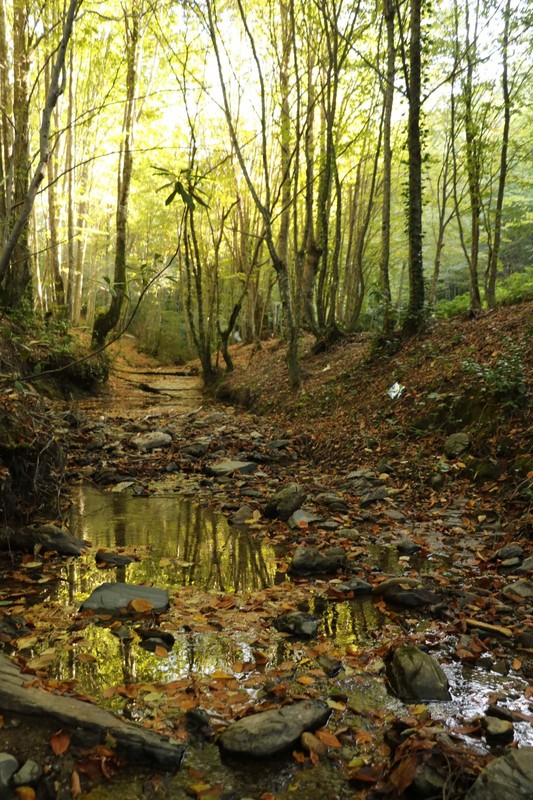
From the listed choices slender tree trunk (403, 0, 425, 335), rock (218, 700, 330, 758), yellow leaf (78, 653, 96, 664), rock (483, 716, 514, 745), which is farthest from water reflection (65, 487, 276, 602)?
slender tree trunk (403, 0, 425, 335)

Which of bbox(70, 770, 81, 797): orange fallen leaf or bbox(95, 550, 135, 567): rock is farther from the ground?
bbox(70, 770, 81, 797): orange fallen leaf

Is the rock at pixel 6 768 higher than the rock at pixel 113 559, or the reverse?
the rock at pixel 6 768

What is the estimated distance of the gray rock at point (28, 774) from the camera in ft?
5.64

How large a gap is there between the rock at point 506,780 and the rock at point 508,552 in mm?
2319

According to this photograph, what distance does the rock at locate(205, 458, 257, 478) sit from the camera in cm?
700

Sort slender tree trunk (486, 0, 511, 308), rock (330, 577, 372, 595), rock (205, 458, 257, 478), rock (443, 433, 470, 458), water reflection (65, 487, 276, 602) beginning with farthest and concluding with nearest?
slender tree trunk (486, 0, 511, 308)
rock (205, 458, 257, 478)
rock (443, 433, 470, 458)
water reflection (65, 487, 276, 602)
rock (330, 577, 372, 595)

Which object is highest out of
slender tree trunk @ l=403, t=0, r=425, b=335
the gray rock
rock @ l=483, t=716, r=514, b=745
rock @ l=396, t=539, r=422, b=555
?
slender tree trunk @ l=403, t=0, r=425, b=335

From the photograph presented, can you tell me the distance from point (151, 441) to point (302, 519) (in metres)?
4.02

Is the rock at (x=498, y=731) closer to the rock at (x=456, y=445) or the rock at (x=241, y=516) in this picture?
the rock at (x=241, y=516)

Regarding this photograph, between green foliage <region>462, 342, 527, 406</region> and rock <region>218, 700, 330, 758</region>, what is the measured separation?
14.9 ft

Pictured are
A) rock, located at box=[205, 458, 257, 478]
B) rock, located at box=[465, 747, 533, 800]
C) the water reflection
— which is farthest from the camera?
rock, located at box=[205, 458, 257, 478]

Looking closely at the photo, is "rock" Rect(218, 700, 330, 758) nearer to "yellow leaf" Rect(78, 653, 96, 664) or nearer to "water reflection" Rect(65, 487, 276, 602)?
"yellow leaf" Rect(78, 653, 96, 664)

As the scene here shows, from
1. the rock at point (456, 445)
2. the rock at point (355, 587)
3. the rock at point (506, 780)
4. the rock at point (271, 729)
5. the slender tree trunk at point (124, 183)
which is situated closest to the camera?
the rock at point (506, 780)

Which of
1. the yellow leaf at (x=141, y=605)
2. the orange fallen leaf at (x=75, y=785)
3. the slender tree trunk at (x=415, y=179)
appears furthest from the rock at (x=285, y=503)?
the slender tree trunk at (x=415, y=179)
